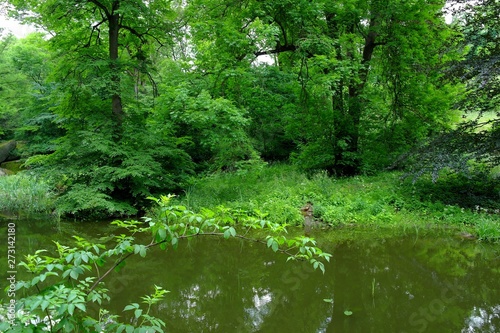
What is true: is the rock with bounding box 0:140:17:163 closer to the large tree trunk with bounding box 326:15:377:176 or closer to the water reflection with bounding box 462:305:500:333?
the large tree trunk with bounding box 326:15:377:176

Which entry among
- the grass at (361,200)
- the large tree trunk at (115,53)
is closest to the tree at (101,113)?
the large tree trunk at (115,53)

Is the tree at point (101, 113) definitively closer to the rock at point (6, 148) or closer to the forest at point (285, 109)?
the forest at point (285, 109)

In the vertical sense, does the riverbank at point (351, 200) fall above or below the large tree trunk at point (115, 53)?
below

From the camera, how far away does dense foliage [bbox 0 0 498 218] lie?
307 inches

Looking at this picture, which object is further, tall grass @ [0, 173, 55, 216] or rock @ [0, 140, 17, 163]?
rock @ [0, 140, 17, 163]

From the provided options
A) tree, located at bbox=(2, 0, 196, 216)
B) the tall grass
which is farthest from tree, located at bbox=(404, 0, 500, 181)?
the tall grass

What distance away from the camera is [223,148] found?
379 inches

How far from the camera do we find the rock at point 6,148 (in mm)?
16594

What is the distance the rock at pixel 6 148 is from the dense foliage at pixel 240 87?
26.6ft

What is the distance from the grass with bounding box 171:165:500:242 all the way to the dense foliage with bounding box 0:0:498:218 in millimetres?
718

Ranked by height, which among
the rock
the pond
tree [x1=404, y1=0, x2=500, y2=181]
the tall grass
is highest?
tree [x1=404, y1=0, x2=500, y2=181]

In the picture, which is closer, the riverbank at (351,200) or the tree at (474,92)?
the tree at (474,92)

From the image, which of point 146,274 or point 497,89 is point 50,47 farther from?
point 497,89

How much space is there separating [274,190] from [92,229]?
443cm
